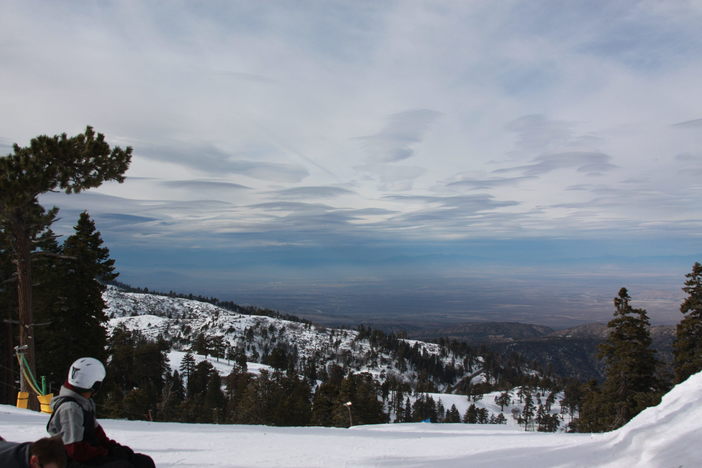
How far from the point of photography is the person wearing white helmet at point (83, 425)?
478 cm

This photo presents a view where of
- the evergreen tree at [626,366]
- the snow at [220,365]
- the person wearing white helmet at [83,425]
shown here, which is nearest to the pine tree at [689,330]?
the evergreen tree at [626,366]

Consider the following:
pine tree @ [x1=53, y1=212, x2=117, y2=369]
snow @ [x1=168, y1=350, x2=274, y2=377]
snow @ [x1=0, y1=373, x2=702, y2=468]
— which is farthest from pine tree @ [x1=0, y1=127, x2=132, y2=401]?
snow @ [x1=168, y1=350, x2=274, y2=377]

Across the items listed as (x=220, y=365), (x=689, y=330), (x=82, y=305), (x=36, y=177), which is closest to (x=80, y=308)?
(x=82, y=305)

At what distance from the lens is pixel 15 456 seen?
12.7ft

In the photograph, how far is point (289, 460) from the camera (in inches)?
356

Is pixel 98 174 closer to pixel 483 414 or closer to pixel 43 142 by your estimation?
pixel 43 142

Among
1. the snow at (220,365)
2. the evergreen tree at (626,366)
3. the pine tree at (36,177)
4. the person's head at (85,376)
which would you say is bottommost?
the snow at (220,365)

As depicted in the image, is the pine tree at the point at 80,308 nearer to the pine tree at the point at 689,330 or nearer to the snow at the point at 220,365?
the pine tree at the point at 689,330

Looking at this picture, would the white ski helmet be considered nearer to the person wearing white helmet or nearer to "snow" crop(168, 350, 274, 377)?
the person wearing white helmet

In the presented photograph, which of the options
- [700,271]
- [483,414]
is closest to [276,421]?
[700,271]

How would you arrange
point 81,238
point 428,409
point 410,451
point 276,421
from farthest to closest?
point 428,409 → point 276,421 → point 81,238 → point 410,451

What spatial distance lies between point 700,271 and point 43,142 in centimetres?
3631

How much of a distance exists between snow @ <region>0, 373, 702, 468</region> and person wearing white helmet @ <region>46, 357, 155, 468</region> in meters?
4.01

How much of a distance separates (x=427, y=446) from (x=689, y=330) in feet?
86.2
